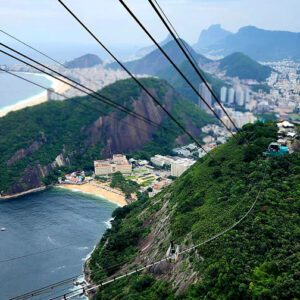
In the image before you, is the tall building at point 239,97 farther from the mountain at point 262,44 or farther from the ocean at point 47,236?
the mountain at point 262,44

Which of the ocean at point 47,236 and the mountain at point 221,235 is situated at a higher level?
the mountain at point 221,235

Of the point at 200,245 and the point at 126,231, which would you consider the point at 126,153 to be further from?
the point at 200,245

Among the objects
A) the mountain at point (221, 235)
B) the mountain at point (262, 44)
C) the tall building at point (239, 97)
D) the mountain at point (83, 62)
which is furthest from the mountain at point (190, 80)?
the mountain at point (262, 44)

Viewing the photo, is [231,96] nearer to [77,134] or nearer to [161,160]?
[161,160]

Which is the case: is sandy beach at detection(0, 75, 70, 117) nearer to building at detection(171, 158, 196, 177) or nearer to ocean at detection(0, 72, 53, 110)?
ocean at detection(0, 72, 53, 110)

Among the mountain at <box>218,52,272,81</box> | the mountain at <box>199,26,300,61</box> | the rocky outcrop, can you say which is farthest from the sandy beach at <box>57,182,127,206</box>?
the mountain at <box>199,26,300,61</box>
